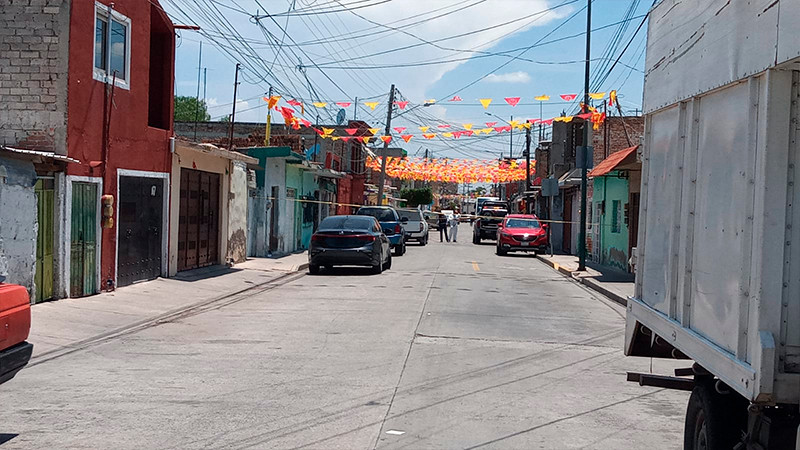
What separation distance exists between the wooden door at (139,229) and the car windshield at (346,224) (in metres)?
5.26

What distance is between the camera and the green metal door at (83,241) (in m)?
14.7

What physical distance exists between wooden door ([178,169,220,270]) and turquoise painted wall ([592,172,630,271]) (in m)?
13.3

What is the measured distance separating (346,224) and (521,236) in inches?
580

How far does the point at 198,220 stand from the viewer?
2181 cm

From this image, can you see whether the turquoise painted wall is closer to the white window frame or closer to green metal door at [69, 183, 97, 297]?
the white window frame

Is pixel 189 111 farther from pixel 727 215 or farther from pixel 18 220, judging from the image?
pixel 727 215

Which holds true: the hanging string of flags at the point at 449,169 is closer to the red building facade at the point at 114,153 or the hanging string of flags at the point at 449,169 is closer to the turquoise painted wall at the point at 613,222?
the turquoise painted wall at the point at 613,222

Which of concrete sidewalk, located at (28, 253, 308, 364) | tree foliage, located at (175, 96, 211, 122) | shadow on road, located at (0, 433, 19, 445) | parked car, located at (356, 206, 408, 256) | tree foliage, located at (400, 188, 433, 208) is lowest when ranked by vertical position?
concrete sidewalk, located at (28, 253, 308, 364)

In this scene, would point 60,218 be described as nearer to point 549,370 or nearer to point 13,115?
point 13,115

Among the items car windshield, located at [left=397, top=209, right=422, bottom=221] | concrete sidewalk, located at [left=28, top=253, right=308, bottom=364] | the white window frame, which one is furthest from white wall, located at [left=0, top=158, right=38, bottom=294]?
car windshield, located at [left=397, top=209, right=422, bottom=221]

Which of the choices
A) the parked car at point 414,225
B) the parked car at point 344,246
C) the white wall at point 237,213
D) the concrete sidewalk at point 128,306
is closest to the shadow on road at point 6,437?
the concrete sidewalk at point 128,306

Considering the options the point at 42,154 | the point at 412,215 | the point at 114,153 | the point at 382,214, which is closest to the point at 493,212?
the point at 412,215

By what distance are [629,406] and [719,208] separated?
13.4 feet

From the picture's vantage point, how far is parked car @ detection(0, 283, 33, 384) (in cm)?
586
